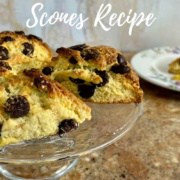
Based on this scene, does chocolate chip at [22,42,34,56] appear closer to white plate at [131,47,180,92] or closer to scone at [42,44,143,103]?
scone at [42,44,143,103]

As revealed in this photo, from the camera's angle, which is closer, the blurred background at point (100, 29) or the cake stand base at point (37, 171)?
the cake stand base at point (37, 171)

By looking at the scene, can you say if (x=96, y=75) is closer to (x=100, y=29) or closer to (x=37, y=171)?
(x=37, y=171)

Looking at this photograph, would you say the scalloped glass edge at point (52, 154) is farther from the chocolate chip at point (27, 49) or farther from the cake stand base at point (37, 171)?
the chocolate chip at point (27, 49)

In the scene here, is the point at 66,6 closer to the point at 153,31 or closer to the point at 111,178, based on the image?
the point at 153,31

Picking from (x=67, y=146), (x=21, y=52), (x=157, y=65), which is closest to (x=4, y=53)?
(x=21, y=52)

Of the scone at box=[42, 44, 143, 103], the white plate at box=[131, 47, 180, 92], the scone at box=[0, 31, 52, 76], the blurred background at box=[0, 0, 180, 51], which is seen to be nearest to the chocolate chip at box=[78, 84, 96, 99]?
the scone at box=[42, 44, 143, 103]

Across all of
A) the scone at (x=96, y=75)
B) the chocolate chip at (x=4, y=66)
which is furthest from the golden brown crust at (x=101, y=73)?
the chocolate chip at (x=4, y=66)
